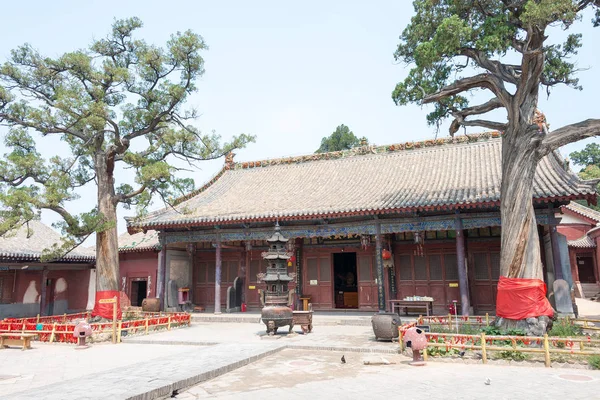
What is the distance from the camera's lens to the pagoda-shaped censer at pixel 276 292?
35.2 ft

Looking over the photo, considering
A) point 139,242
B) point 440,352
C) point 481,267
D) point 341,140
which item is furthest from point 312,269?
point 341,140

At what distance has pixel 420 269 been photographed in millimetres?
14383

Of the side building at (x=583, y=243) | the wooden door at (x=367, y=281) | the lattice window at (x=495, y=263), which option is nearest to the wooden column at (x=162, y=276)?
the wooden door at (x=367, y=281)

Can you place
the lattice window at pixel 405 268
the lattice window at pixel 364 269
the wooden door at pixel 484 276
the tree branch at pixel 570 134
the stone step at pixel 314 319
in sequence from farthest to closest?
1. the lattice window at pixel 364 269
2. the lattice window at pixel 405 268
3. the wooden door at pixel 484 276
4. the stone step at pixel 314 319
5. the tree branch at pixel 570 134

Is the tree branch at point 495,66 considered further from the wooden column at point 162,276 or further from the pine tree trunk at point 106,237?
the wooden column at point 162,276

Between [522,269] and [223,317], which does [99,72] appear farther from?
[522,269]

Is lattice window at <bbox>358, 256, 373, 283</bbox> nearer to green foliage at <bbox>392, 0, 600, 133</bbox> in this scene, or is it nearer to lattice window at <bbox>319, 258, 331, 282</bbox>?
lattice window at <bbox>319, 258, 331, 282</bbox>

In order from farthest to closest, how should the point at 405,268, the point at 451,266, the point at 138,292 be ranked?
the point at 138,292 < the point at 405,268 < the point at 451,266

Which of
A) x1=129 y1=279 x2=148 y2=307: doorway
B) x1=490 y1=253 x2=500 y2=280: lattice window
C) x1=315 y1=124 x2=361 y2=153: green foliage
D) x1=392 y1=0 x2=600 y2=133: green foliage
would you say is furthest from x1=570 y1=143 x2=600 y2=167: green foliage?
x1=129 y1=279 x2=148 y2=307: doorway

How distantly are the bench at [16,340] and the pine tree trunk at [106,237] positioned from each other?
2956mm

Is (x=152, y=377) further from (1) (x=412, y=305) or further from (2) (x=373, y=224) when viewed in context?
(1) (x=412, y=305)

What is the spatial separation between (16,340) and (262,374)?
22.5ft

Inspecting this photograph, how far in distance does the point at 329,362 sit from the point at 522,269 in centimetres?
461

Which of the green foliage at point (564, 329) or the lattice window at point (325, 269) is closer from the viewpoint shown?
the green foliage at point (564, 329)
